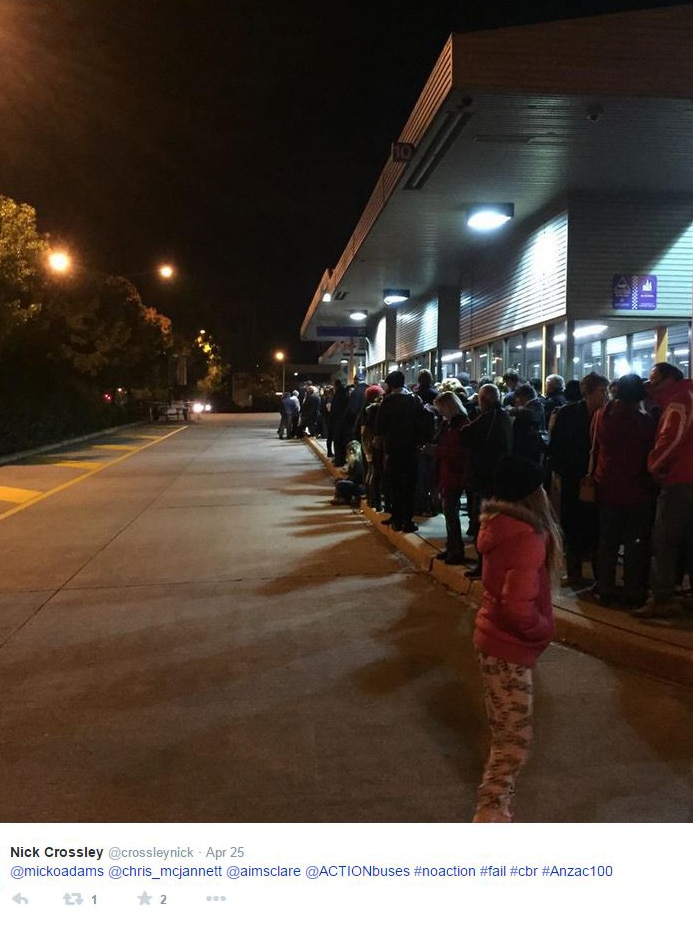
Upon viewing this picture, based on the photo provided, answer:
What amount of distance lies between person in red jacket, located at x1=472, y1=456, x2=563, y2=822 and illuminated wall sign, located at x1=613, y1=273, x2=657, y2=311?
9.34m

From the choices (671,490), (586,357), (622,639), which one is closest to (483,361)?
(586,357)

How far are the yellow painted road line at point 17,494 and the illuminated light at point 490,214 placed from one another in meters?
8.90

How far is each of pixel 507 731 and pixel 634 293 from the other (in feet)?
32.5

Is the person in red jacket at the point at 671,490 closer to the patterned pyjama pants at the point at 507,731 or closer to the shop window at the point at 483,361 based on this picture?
the patterned pyjama pants at the point at 507,731

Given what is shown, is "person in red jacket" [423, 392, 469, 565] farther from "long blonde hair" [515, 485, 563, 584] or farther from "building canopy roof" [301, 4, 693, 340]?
"long blonde hair" [515, 485, 563, 584]

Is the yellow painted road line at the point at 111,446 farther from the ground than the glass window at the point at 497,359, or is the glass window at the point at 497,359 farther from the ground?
the glass window at the point at 497,359

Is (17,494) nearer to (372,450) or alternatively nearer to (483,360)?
(372,450)

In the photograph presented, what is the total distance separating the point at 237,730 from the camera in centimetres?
459

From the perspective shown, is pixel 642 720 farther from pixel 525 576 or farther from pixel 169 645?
pixel 169 645

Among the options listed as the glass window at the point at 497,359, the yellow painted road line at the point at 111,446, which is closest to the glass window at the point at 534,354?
the glass window at the point at 497,359

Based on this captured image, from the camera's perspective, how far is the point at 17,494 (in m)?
15.0

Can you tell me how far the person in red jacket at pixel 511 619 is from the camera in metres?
3.31

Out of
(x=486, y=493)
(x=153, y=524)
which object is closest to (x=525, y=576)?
(x=486, y=493)

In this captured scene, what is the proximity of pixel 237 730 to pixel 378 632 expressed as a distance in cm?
200
